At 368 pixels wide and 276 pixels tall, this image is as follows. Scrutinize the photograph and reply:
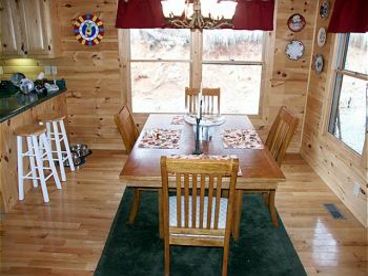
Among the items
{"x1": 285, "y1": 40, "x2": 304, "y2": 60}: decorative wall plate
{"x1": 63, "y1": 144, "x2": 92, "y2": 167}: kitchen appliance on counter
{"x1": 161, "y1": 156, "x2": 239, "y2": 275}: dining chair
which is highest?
{"x1": 285, "y1": 40, "x2": 304, "y2": 60}: decorative wall plate

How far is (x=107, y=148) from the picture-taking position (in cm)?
490

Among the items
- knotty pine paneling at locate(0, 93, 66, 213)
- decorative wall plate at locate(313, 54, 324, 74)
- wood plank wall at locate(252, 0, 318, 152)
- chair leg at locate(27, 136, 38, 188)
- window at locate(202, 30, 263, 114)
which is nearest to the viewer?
knotty pine paneling at locate(0, 93, 66, 213)

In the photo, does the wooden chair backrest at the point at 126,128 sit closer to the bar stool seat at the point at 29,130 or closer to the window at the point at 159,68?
the bar stool seat at the point at 29,130

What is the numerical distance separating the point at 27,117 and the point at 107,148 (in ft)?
4.93

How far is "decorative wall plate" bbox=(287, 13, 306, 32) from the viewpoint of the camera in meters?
4.25

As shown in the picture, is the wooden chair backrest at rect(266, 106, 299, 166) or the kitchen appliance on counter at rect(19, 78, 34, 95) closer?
the wooden chair backrest at rect(266, 106, 299, 166)

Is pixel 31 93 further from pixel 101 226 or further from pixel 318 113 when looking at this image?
pixel 318 113

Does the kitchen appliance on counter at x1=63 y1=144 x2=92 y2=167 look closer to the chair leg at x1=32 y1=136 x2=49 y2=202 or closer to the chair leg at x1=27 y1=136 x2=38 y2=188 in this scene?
the chair leg at x1=27 y1=136 x2=38 y2=188

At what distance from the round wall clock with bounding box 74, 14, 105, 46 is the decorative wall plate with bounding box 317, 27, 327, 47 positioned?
8.97ft

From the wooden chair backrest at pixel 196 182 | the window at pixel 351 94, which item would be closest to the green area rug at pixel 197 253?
the wooden chair backrest at pixel 196 182

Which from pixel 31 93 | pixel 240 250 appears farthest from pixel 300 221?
pixel 31 93

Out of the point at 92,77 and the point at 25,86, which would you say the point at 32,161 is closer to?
the point at 25,86

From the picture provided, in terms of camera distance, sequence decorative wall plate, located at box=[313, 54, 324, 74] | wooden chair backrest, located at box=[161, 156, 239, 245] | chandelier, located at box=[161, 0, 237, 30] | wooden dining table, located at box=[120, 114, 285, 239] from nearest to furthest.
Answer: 1. wooden chair backrest, located at box=[161, 156, 239, 245]
2. wooden dining table, located at box=[120, 114, 285, 239]
3. chandelier, located at box=[161, 0, 237, 30]
4. decorative wall plate, located at box=[313, 54, 324, 74]

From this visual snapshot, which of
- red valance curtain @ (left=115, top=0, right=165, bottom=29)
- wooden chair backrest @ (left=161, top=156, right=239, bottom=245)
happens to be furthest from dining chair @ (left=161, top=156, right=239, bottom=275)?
red valance curtain @ (left=115, top=0, right=165, bottom=29)
